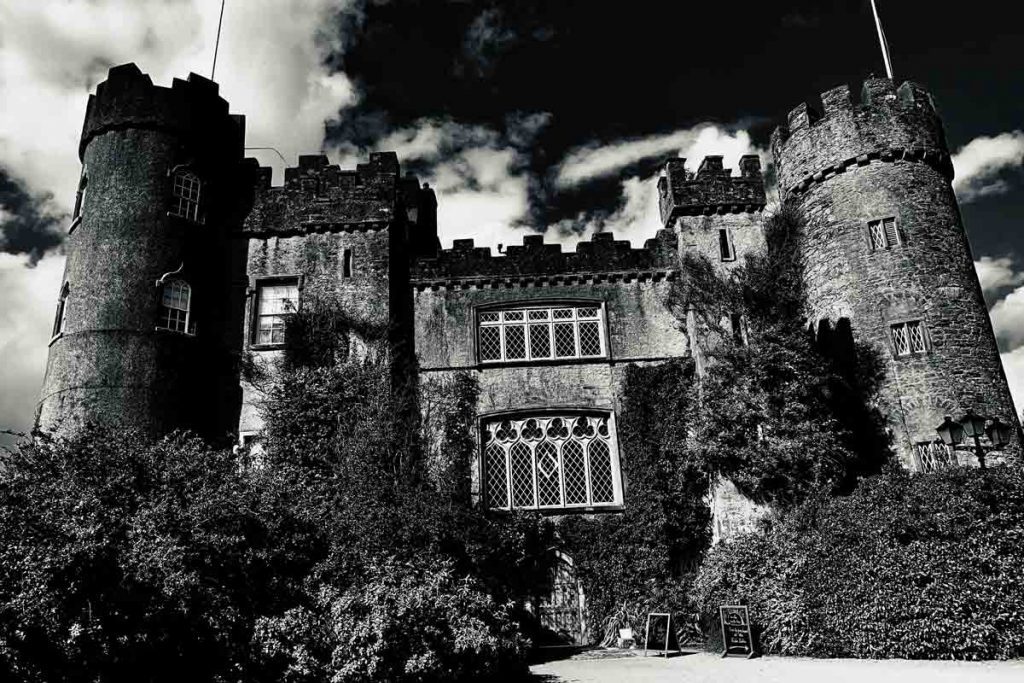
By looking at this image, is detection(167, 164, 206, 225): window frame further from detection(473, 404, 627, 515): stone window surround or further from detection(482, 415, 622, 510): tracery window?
detection(482, 415, 622, 510): tracery window

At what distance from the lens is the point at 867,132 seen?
2100cm

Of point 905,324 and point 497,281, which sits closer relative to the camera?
point 905,324

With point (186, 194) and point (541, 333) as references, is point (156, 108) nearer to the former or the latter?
point (186, 194)

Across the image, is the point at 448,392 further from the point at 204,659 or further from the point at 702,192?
the point at 204,659

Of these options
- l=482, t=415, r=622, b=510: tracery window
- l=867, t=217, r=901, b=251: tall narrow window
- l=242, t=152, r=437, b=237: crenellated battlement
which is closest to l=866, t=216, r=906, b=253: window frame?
l=867, t=217, r=901, b=251: tall narrow window

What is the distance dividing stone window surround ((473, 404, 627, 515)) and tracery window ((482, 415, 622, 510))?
4 centimetres

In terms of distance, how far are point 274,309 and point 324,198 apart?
11.2 ft

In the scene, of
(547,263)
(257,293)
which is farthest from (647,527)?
(257,293)

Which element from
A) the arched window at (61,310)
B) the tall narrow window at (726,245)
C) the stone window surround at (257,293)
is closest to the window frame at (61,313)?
the arched window at (61,310)

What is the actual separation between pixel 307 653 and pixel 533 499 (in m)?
10.5

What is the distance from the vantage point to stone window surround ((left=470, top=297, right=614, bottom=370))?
67.9 feet

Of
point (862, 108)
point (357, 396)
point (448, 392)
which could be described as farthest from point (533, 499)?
point (862, 108)

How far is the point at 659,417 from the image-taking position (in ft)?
64.3

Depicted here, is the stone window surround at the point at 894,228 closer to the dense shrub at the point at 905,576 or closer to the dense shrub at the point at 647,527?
the dense shrub at the point at 647,527
